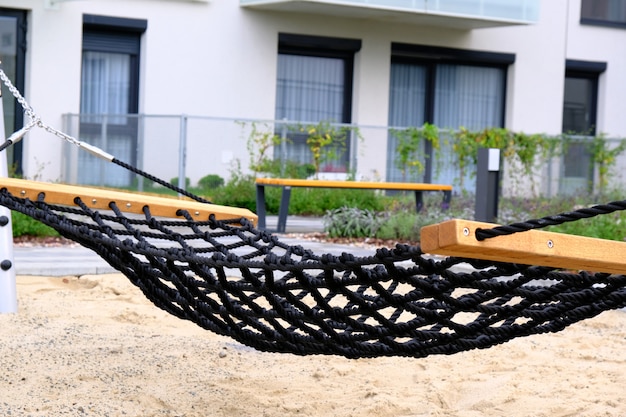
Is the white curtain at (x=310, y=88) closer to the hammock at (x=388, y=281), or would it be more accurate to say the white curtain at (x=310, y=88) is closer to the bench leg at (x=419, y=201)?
the bench leg at (x=419, y=201)

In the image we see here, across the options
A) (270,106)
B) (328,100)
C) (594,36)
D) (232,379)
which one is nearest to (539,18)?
(594,36)

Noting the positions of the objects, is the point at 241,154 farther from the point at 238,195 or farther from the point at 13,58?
the point at 13,58

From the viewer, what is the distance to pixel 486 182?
28.9 feet

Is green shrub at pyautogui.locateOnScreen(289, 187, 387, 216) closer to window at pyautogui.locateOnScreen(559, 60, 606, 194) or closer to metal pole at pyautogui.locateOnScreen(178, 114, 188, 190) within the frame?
metal pole at pyautogui.locateOnScreen(178, 114, 188, 190)

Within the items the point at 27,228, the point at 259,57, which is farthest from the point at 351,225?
the point at 259,57

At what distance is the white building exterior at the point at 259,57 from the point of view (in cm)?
1488

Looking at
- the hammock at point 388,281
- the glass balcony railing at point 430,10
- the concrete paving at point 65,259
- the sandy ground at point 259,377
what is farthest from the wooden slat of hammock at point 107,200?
the glass balcony railing at point 430,10

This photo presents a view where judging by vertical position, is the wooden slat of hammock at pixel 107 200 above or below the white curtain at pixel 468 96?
below

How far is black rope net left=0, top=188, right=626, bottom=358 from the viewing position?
8.51 feet

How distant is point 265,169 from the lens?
1397 cm

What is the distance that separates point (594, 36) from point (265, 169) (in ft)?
27.4

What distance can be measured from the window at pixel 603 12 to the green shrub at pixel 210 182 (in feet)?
29.3

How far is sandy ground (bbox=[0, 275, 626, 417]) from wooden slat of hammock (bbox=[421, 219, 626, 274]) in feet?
4.34

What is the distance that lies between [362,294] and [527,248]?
0.80 meters
